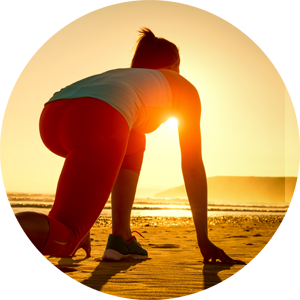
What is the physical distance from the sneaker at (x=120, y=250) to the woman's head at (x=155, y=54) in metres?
1.18

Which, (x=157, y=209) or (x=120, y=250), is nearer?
(x=120, y=250)

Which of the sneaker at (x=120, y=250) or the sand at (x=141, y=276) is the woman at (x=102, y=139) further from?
the sand at (x=141, y=276)

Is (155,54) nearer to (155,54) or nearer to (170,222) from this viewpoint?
(155,54)

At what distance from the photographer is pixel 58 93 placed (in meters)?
1.62

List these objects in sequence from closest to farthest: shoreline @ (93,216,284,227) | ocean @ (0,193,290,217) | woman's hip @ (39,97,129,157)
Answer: woman's hip @ (39,97,129,157) → shoreline @ (93,216,284,227) → ocean @ (0,193,290,217)

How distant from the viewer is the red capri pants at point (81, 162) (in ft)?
4.08

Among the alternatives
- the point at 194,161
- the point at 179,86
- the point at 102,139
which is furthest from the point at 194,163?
the point at 102,139

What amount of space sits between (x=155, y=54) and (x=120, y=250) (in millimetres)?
1323

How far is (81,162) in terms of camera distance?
1324 mm

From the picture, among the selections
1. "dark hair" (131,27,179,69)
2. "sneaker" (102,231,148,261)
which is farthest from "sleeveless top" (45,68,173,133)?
"sneaker" (102,231,148,261)

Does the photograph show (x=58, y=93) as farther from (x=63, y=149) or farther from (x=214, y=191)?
(x=214, y=191)

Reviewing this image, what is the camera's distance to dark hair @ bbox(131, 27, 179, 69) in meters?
2.23

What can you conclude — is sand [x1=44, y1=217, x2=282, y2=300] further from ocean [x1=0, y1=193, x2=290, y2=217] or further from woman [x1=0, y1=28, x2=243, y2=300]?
ocean [x1=0, y1=193, x2=290, y2=217]

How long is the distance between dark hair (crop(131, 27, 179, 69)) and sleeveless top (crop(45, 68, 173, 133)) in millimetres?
438
